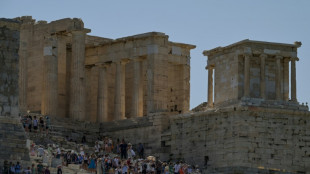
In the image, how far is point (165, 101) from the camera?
8481 cm

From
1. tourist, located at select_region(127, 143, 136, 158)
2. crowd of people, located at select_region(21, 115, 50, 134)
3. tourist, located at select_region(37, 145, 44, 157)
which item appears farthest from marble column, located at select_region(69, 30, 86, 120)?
tourist, located at select_region(37, 145, 44, 157)

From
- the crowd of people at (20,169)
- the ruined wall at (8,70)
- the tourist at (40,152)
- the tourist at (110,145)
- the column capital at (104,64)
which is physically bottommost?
the crowd of people at (20,169)

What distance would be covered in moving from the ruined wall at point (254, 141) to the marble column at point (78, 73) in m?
11.2

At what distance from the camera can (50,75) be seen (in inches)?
3344

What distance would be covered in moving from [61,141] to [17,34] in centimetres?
1078

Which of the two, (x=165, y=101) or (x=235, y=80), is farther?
(x=165, y=101)

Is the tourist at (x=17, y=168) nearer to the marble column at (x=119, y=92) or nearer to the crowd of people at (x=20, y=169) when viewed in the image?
the crowd of people at (x=20, y=169)

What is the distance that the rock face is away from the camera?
63.7 meters

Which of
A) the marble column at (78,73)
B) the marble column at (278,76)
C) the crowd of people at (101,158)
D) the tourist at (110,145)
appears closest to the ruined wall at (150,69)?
the marble column at (78,73)

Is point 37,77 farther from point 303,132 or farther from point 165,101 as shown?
point 303,132

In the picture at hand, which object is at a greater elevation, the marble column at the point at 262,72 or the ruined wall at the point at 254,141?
the marble column at the point at 262,72

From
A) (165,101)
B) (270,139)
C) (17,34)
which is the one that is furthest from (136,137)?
(17,34)

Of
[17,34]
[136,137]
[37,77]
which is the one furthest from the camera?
[37,77]

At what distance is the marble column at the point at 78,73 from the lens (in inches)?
3351
